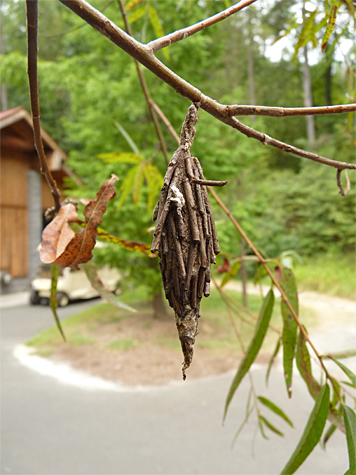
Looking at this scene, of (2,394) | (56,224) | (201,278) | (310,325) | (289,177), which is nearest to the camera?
(201,278)

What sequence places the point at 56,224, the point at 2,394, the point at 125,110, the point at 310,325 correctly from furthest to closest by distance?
1. the point at 310,325
2. the point at 125,110
3. the point at 2,394
4. the point at 56,224

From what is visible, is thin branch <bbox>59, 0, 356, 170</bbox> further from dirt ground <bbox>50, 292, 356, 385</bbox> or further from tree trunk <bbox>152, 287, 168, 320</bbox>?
tree trunk <bbox>152, 287, 168, 320</bbox>

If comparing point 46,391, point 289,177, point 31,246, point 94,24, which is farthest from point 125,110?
point 289,177

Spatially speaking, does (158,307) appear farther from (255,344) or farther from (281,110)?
(281,110)

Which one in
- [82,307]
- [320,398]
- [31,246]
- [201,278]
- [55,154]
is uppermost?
[55,154]

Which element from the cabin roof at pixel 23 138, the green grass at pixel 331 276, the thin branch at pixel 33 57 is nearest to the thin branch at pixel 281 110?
the thin branch at pixel 33 57

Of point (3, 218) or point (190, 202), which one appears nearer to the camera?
point (190, 202)

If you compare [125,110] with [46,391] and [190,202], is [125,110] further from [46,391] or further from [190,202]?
[190,202]
